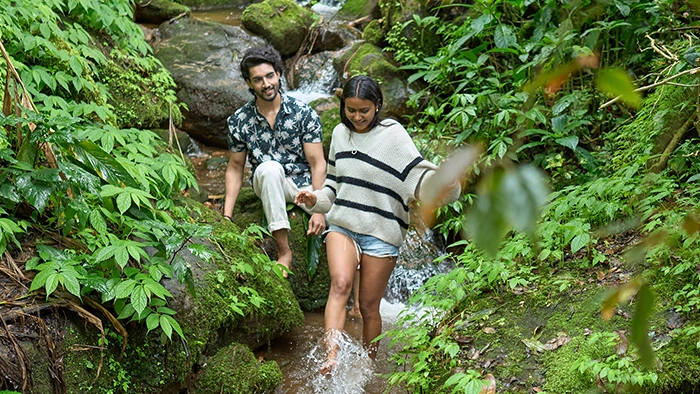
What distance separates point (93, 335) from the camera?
296cm

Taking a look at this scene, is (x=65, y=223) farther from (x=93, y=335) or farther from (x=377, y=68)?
(x=377, y=68)

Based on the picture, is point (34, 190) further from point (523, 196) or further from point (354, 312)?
point (523, 196)

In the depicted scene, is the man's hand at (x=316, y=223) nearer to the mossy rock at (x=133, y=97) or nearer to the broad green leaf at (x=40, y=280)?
the broad green leaf at (x=40, y=280)

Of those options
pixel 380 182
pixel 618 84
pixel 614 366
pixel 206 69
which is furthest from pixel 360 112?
pixel 206 69

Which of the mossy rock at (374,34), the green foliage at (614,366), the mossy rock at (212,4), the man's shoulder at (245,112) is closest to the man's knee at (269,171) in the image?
the man's shoulder at (245,112)

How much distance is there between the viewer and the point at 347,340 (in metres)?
3.51

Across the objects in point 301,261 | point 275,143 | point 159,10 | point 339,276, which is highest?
point 159,10

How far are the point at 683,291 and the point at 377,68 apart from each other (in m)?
4.77

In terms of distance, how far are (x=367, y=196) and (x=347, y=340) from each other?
2.66 feet

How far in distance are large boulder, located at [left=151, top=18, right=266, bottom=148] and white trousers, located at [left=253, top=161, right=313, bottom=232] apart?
8.93 ft

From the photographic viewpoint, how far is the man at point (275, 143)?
458 centimetres

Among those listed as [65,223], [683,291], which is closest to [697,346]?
[683,291]

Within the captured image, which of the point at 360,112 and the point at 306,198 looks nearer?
the point at 360,112

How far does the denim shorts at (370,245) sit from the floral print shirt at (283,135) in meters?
1.23
